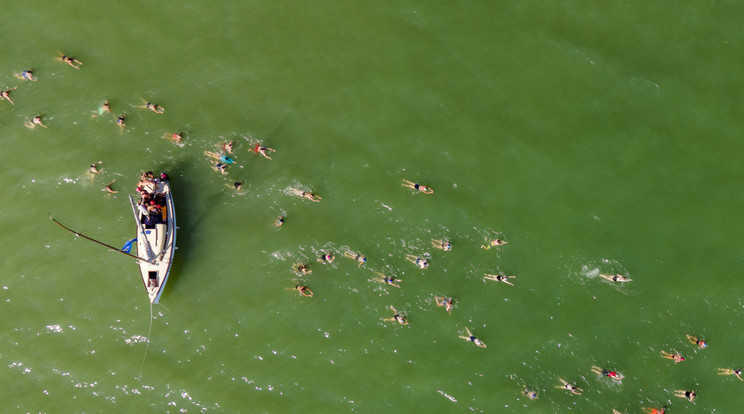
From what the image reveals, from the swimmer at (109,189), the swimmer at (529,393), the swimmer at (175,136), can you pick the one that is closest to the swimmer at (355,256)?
the swimmer at (175,136)

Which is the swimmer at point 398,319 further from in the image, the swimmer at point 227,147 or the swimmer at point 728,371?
the swimmer at point 728,371

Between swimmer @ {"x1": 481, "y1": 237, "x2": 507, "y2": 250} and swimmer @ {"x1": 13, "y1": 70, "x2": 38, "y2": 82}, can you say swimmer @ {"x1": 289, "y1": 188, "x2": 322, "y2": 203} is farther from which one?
swimmer @ {"x1": 13, "y1": 70, "x2": 38, "y2": 82}

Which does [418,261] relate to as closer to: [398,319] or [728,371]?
[398,319]

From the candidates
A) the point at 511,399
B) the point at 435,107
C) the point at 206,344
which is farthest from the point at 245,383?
the point at 435,107

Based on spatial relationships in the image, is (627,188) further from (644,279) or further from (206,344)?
(206,344)

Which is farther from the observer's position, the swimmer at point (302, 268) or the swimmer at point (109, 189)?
the swimmer at point (302, 268)

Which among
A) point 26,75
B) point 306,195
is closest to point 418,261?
point 306,195

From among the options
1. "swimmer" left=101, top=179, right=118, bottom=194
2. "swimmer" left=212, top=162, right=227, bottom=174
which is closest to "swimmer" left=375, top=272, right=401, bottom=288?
"swimmer" left=212, top=162, right=227, bottom=174
